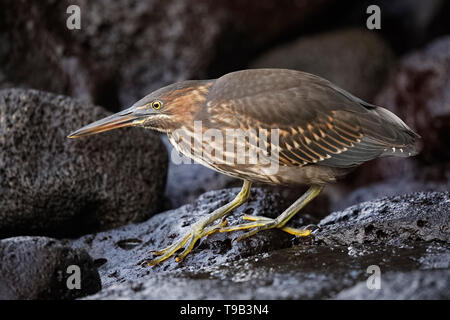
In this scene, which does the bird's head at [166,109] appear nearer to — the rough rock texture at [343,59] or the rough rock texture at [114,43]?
the rough rock texture at [114,43]

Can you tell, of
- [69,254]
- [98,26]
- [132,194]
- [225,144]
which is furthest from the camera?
[98,26]

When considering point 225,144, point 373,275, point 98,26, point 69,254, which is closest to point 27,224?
point 69,254

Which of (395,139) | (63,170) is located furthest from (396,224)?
(63,170)

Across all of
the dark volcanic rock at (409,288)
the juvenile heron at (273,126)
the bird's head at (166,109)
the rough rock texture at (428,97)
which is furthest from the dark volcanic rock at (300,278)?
the rough rock texture at (428,97)

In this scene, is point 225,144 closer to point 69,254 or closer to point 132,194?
point 69,254

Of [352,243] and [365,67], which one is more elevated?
[365,67]

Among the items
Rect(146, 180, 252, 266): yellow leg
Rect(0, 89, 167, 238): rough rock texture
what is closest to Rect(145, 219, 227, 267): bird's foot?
Rect(146, 180, 252, 266): yellow leg
